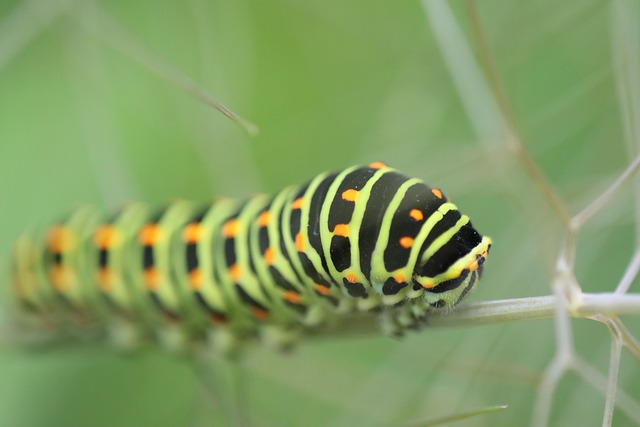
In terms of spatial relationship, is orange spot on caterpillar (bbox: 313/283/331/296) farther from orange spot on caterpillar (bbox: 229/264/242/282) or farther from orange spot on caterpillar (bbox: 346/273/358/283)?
orange spot on caterpillar (bbox: 229/264/242/282)

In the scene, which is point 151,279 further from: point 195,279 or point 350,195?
point 350,195

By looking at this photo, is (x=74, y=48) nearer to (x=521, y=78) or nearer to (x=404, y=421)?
(x=521, y=78)

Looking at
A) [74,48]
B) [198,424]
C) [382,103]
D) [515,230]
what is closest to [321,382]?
[198,424]

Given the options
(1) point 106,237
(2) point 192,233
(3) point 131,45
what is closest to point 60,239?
(1) point 106,237

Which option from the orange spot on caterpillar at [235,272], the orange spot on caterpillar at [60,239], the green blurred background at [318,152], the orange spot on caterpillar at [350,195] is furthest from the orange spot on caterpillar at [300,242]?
the orange spot on caterpillar at [60,239]

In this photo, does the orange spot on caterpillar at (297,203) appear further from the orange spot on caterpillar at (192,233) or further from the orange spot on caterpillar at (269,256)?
the orange spot on caterpillar at (192,233)

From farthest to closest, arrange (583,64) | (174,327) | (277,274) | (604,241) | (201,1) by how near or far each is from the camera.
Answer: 1. (201,1)
2. (583,64)
3. (604,241)
4. (174,327)
5. (277,274)
